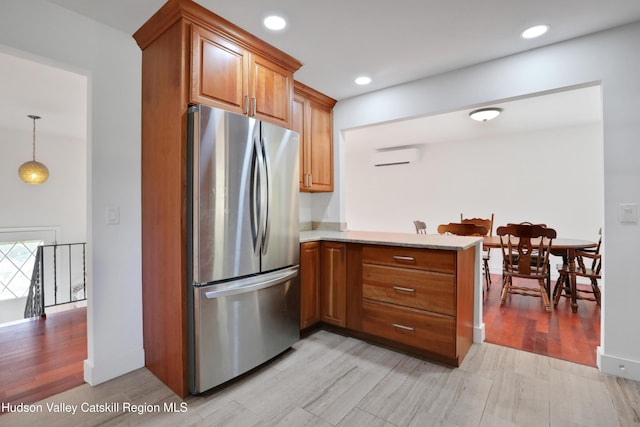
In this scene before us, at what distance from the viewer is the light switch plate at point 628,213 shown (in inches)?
76.4

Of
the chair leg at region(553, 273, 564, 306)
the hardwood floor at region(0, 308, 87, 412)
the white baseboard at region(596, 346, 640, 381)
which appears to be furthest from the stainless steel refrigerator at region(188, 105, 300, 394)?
the chair leg at region(553, 273, 564, 306)

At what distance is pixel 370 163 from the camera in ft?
22.2

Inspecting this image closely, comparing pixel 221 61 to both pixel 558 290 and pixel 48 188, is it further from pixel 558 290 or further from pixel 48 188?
pixel 48 188

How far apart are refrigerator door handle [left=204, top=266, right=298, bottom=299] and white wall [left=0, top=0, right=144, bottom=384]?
2.59 ft

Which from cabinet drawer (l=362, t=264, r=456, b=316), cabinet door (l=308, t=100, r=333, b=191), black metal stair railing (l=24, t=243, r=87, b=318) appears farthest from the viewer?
black metal stair railing (l=24, t=243, r=87, b=318)

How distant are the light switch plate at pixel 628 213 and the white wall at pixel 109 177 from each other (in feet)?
11.0

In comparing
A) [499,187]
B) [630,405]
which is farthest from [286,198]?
[499,187]

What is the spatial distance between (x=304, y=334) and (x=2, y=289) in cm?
554

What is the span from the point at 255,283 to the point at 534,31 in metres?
2.60

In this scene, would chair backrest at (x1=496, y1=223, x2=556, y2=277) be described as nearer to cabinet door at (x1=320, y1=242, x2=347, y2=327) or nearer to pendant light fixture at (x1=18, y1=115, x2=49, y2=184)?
cabinet door at (x1=320, y1=242, x2=347, y2=327)

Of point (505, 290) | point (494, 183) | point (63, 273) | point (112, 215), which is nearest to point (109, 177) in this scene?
point (112, 215)

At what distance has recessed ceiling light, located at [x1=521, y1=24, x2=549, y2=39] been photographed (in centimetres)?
200

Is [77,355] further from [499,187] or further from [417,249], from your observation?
[499,187]

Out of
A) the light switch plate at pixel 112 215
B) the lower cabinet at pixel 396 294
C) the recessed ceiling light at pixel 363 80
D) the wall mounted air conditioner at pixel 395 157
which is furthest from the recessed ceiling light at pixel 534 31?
the wall mounted air conditioner at pixel 395 157
